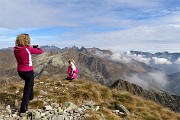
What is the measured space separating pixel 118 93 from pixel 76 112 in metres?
7.75

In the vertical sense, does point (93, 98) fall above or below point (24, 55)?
below

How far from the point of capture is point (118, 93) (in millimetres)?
22266

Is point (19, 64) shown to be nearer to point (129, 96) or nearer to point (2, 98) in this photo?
point (2, 98)

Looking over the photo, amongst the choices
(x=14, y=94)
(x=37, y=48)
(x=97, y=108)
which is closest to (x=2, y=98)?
(x=14, y=94)

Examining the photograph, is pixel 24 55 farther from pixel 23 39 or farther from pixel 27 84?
pixel 27 84

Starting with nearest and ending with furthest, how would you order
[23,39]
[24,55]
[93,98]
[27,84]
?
[23,39], [24,55], [27,84], [93,98]

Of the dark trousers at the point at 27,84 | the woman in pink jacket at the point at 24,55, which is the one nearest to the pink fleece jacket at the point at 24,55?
the woman in pink jacket at the point at 24,55

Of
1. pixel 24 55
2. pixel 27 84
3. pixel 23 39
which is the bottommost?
pixel 27 84

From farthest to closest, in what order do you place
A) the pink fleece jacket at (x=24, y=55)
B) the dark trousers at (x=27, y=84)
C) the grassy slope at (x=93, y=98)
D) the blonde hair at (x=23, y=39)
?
the grassy slope at (x=93, y=98), the dark trousers at (x=27, y=84), the pink fleece jacket at (x=24, y=55), the blonde hair at (x=23, y=39)

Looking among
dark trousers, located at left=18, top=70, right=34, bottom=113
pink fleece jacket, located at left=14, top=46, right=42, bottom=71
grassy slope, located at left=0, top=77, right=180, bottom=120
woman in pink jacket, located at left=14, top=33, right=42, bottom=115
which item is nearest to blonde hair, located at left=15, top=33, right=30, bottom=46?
woman in pink jacket, located at left=14, top=33, right=42, bottom=115

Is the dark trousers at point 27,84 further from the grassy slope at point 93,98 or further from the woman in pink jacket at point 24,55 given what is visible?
the grassy slope at point 93,98

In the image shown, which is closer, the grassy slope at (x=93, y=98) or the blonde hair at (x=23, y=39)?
the blonde hair at (x=23, y=39)

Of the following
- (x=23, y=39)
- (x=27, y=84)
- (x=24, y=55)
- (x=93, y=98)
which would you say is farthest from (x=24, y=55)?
(x=93, y=98)

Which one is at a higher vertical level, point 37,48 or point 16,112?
point 37,48
